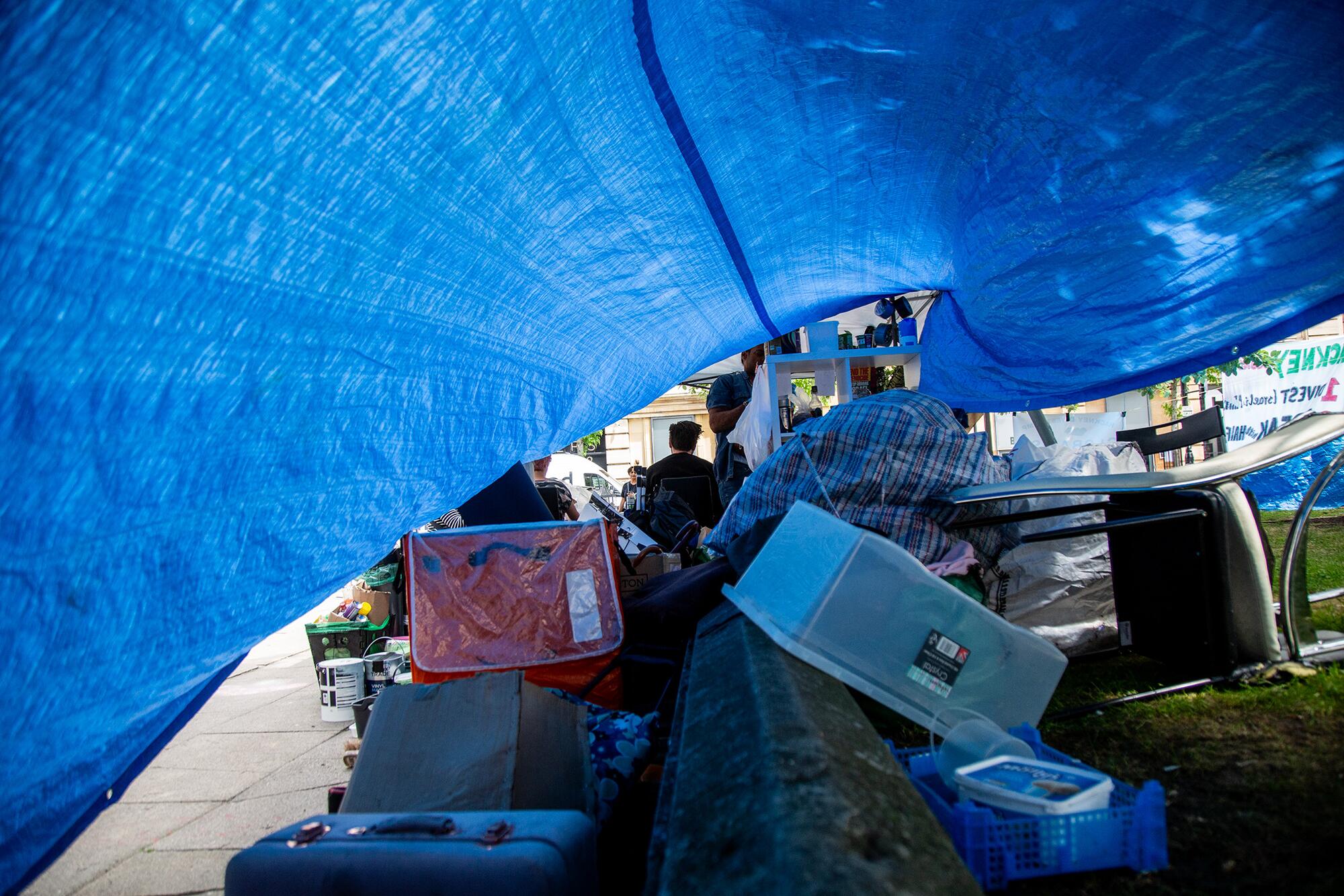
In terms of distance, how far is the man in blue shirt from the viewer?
Answer: 5.89 metres

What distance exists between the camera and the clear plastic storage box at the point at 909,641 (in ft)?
5.96

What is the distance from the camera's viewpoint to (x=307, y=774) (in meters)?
3.24

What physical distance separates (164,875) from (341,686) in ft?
5.44

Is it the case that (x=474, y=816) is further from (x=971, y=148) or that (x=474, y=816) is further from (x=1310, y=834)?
(x=971, y=148)

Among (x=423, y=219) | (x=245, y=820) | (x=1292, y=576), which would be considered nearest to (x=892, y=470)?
(x=1292, y=576)

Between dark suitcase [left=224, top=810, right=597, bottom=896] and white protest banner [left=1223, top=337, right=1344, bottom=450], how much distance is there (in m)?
10.5

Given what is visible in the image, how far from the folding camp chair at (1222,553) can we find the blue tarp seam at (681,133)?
1368mm

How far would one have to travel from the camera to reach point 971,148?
2469 millimetres

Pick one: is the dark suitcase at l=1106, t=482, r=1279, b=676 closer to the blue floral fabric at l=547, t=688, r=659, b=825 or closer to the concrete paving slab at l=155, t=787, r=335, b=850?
the blue floral fabric at l=547, t=688, r=659, b=825

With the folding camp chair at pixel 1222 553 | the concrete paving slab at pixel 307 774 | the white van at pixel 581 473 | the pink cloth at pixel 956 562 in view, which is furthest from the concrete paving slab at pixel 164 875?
the white van at pixel 581 473

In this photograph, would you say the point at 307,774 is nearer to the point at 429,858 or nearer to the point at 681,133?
the point at 429,858

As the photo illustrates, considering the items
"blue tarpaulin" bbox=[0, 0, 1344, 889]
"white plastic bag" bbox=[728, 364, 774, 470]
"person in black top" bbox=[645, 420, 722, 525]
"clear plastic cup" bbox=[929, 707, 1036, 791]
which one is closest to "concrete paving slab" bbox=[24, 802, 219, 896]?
"blue tarpaulin" bbox=[0, 0, 1344, 889]

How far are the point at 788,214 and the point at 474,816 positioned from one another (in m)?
2.38

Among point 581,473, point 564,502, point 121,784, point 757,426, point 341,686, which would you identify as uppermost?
point 581,473
